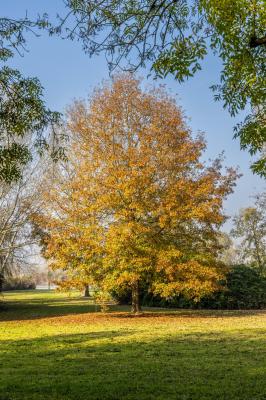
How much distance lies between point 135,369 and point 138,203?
13229 millimetres

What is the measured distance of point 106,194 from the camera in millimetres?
22469

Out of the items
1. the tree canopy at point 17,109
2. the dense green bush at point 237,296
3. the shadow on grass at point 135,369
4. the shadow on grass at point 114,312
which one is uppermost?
the tree canopy at point 17,109

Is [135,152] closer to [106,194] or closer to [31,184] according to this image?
[106,194]

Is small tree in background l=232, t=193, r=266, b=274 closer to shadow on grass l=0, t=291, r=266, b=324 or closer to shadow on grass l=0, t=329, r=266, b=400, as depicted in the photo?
shadow on grass l=0, t=291, r=266, b=324

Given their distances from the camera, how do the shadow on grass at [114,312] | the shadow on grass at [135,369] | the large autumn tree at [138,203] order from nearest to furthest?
the shadow on grass at [135,369] < the large autumn tree at [138,203] < the shadow on grass at [114,312]

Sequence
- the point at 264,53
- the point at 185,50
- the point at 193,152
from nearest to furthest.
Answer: the point at 185,50 < the point at 264,53 < the point at 193,152

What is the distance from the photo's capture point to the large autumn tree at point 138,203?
21.9 m

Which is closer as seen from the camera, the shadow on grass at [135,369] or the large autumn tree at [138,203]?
the shadow on grass at [135,369]

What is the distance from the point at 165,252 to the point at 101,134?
7052 millimetres

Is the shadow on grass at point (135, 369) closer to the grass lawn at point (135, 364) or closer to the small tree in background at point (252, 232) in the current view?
the grass lawn at point (135, 364)

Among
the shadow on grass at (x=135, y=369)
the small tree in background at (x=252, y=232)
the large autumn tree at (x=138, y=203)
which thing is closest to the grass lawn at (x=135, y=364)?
the shadow on grass at (x=135, y=369)

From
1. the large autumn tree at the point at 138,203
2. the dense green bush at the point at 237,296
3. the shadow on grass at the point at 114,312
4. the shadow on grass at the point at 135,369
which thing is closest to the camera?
the shadow on grass at the point at 135,369

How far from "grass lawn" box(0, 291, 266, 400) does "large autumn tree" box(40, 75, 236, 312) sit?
17.3ft

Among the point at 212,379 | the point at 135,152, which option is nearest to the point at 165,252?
the point at 135,152
